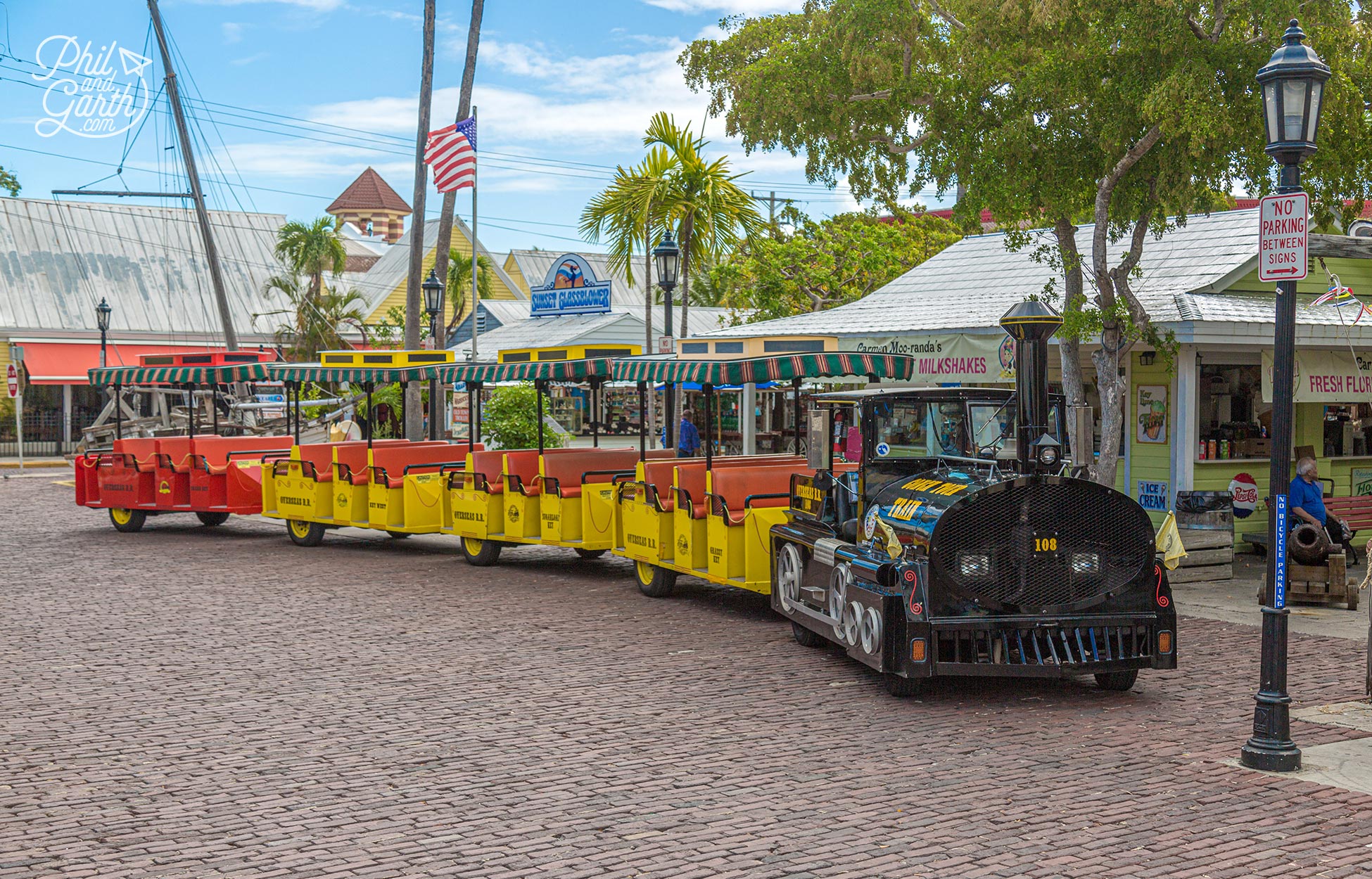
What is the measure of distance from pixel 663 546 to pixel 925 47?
6.30m

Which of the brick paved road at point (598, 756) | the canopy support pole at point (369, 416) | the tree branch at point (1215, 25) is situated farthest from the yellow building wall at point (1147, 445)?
the canopy support pole at point (369, 416)

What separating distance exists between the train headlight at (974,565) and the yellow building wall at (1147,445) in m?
8.27

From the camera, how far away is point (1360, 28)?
12781mm

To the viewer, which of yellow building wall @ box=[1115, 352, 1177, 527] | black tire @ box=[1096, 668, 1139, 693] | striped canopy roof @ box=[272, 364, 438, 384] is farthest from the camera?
striped canopy roof @ box=[272, 364, 438, 384]

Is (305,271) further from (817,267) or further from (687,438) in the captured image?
(687,438)

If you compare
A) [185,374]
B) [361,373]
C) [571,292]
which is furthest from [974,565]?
[571,292]

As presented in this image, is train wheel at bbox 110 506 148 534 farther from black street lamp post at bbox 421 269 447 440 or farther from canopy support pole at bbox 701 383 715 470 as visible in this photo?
canopy support pole at bbox 701 383 715 470

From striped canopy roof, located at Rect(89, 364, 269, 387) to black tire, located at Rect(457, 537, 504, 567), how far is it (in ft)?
15.7

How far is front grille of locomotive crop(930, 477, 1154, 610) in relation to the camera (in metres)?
8.43

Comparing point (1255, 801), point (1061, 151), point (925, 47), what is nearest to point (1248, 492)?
point (1061, 151)

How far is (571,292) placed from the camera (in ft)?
115

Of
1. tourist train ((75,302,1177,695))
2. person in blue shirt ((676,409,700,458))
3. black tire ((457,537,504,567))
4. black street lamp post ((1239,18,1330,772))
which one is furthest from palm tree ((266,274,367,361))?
black street lamp post ((1239,18,1330,772))

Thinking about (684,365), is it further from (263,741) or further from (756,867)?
(756,867)

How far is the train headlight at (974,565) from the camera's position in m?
8.42
